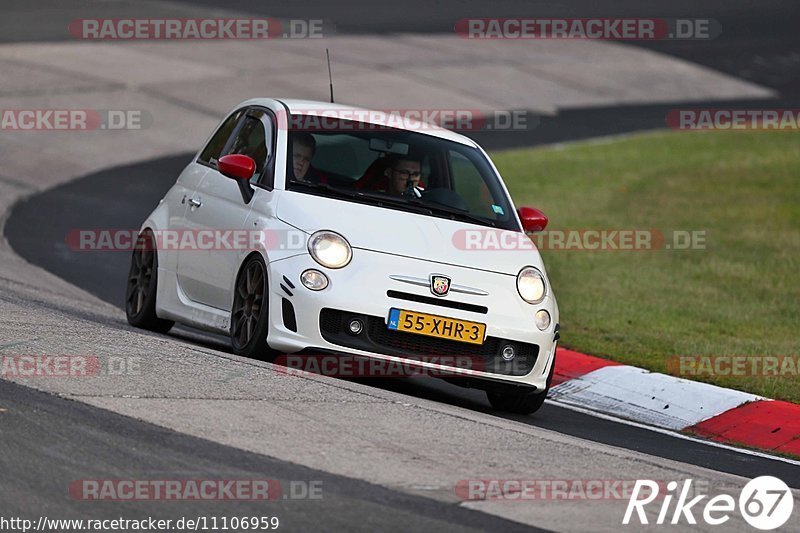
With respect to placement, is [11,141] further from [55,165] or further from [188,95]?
[188,95]

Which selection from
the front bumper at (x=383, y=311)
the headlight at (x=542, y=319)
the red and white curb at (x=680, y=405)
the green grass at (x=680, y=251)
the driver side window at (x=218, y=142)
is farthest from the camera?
the green grass at (x=680, y=251)

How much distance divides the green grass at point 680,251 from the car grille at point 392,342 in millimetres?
2881

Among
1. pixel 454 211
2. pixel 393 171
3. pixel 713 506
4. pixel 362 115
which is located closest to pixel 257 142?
pixel 362 115

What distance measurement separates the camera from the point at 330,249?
8.96 m

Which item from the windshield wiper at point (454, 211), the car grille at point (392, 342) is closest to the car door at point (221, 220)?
the car grille at point (392, 342)

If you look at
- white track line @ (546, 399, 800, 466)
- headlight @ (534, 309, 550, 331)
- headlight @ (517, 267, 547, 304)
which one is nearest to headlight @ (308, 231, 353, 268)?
headlight @ (517, 267, 547, 304)

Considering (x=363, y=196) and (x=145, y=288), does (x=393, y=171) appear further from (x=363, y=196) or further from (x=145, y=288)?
(x=145, y=288)

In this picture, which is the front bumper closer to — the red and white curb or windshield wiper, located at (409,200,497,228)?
windshield wiper, located at (409,200,497,228)

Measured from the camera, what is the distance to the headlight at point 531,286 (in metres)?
9.25

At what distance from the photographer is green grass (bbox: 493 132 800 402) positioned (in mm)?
12758

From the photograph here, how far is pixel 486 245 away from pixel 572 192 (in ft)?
37.1

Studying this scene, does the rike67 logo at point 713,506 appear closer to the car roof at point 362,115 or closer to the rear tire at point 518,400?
the rear tire at point 518,400

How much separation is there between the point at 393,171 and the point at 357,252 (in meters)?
1.18

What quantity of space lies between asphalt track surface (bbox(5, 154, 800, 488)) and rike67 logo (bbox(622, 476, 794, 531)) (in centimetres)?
142
